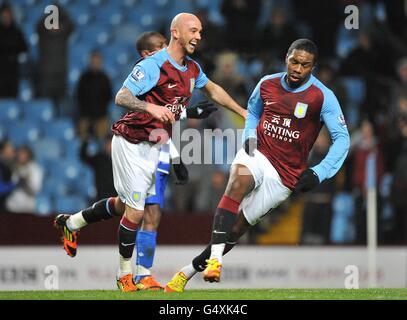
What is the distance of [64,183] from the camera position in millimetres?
14062

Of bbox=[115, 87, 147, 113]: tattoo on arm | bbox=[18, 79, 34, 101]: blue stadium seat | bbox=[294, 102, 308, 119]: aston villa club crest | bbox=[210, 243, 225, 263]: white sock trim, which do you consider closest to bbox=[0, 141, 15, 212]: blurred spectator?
bbox=[18, 79, 34, 101]: blue stadium seat

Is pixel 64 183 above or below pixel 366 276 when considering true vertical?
above

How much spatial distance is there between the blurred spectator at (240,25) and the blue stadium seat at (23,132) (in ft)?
10.4

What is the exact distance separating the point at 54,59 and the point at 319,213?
4.54 meters

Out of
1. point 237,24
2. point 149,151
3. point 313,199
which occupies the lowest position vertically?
point 313,199

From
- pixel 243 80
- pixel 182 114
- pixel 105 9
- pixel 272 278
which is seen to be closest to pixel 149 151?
pixel 182 114

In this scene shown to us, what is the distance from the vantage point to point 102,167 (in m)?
12.6

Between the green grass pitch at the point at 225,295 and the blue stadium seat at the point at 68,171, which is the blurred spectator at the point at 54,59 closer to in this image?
the blue stadium seat at the point at 68,171

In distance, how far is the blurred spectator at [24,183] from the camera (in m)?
13.1

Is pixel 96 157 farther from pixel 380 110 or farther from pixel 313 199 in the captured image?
pixel 380 110

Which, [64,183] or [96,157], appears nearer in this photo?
[96,157]

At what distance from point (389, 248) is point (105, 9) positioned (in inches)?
247

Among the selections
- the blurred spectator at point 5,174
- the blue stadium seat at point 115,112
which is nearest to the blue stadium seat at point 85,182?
the blue stadium seat at point 115,112

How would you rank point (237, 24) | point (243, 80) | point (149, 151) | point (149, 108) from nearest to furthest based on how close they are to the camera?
point (149, 108)
point (149, 151)
point (243, 80)
point (237, 24)
